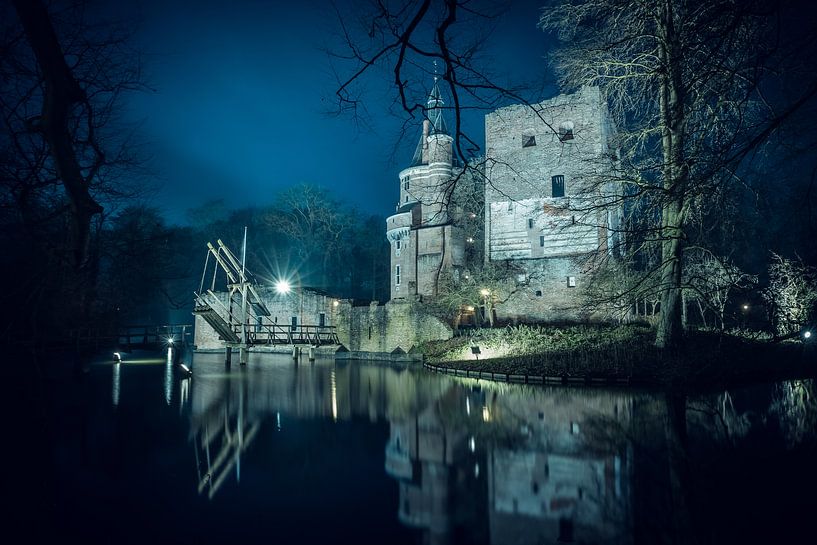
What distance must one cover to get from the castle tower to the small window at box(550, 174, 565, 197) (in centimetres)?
741

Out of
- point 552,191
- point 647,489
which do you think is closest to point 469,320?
point 552,191

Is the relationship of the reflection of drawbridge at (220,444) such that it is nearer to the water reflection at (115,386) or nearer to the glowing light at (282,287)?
the water reflection at (115,386)

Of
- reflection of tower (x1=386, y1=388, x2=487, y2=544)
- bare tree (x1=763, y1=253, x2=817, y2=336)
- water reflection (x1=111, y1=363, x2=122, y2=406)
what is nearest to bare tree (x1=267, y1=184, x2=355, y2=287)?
water reflection (x1=111, y1=363, x2=122, y2=406)

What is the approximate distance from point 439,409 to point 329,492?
16.4 ft

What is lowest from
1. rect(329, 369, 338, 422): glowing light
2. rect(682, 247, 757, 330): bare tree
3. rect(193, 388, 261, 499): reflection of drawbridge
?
rect(329, 369, 338, 422): glowing light

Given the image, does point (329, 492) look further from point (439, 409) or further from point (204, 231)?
point (204, 231)

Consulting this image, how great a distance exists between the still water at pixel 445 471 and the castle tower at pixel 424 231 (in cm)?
2324

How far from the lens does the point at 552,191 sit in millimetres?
27109

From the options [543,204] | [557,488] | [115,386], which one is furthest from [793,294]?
[115,386]

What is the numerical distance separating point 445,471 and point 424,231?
29255 mm

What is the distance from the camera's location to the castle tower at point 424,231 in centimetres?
3284

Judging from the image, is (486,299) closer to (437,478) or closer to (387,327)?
(387,327)

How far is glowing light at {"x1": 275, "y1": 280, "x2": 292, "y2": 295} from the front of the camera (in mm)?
31897

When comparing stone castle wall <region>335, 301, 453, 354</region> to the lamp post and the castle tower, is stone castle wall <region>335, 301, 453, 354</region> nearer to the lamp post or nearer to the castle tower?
the lamp post
